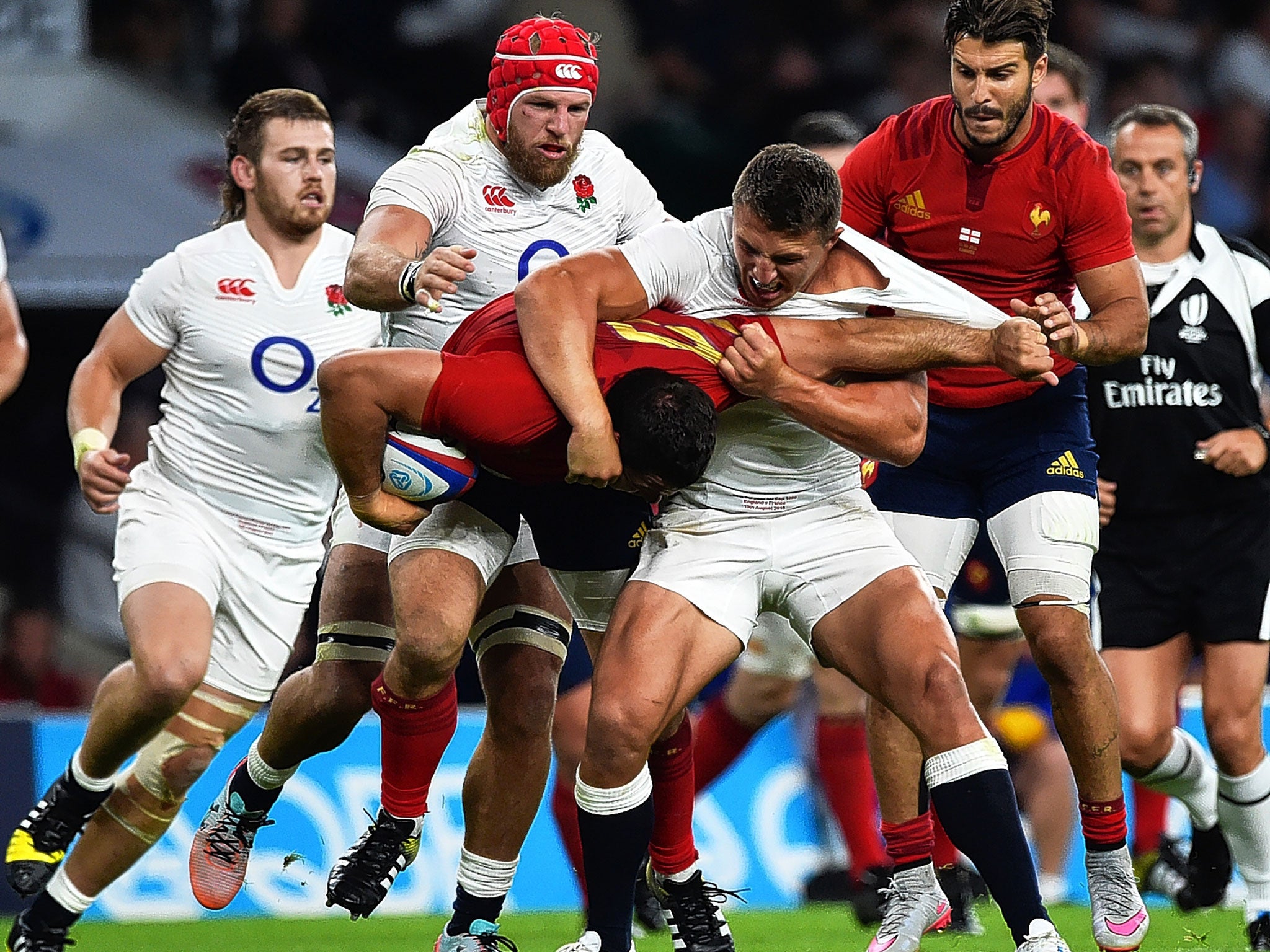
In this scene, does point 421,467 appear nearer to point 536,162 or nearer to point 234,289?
point 536,162

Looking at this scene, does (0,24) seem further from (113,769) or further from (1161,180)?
(1161,180)

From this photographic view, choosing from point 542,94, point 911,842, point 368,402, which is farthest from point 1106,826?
point 542,94

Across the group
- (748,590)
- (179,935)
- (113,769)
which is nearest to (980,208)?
(748,590)

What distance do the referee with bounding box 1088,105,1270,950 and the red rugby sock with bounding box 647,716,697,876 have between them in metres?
1.91

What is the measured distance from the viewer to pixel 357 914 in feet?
17.2

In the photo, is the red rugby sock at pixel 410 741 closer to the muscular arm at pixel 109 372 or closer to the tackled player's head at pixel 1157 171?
the muscular arm at pixel 109 372

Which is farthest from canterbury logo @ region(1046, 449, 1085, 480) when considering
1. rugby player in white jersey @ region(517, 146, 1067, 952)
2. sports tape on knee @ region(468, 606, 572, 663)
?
sports tape on knee @ region(468, 606, 572, 663)

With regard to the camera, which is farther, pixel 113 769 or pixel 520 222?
pixel 113 769

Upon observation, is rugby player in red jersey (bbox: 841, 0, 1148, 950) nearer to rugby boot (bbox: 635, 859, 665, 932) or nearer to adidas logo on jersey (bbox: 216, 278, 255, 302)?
rugby boot (bbox: 635, 859, 665, 932)

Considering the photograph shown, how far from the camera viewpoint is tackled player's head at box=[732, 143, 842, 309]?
4695 millimetres

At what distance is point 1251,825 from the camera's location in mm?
6320

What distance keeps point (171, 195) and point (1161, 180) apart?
19.1 ft

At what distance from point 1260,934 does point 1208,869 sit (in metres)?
0.67

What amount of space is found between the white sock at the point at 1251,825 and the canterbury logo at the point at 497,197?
3.30 m
